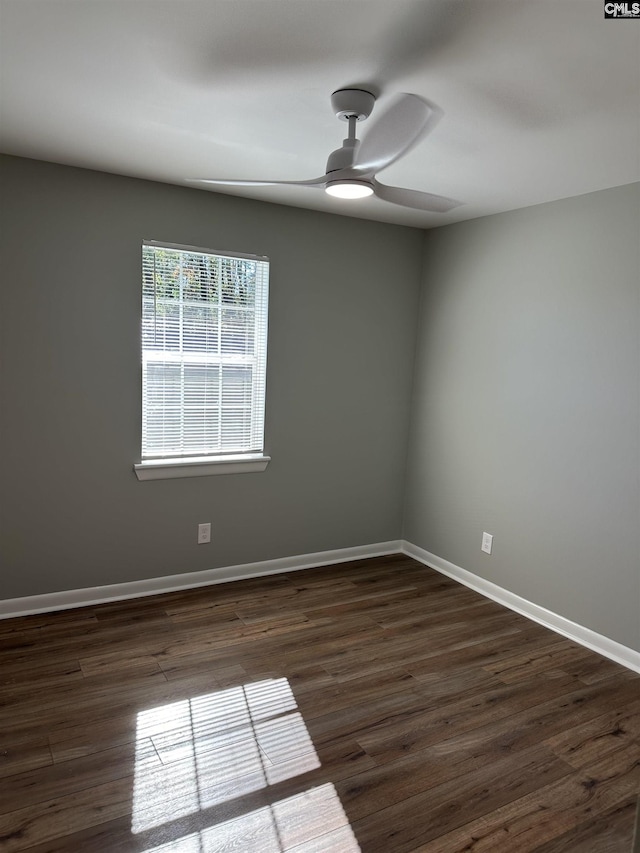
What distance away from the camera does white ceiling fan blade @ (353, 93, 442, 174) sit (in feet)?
5.43

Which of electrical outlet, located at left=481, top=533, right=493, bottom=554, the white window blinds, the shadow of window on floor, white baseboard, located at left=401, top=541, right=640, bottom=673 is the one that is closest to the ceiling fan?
the white window blinds

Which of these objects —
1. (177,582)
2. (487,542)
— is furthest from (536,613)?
(177,582)

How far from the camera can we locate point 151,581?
3422 millimetres

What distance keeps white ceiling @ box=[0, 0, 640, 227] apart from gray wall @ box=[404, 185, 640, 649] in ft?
1.52

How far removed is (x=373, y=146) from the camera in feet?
5.99

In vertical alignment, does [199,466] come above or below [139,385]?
below

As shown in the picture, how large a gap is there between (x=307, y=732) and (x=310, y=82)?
230 cm

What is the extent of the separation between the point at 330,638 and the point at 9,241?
2.50 metres

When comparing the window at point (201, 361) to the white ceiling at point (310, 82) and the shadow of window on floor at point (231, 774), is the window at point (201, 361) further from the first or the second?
the shadow of window on floor at point (231, 774)

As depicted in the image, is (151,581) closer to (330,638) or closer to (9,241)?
(330,638)

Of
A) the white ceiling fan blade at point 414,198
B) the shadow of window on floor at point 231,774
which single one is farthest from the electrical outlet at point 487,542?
the white ceiling fan blade at point 414,198

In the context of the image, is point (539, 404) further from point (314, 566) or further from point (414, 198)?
point (314, 566)

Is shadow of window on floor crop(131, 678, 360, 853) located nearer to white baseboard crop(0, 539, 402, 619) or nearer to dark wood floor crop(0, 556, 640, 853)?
dark wood floor crop(0, 556, 640, 853)

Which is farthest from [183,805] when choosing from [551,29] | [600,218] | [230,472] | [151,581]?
[600,218]
